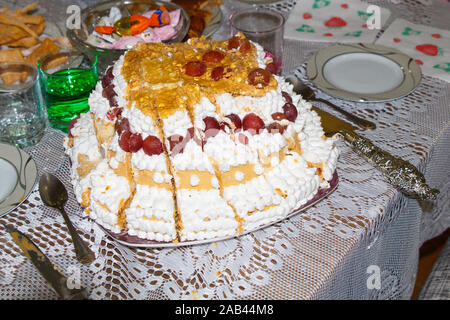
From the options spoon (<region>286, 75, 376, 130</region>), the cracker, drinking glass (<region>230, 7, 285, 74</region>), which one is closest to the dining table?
spoon (<region>286, 75, 376, 130</region>)

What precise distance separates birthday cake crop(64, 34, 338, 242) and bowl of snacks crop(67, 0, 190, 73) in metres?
0.53

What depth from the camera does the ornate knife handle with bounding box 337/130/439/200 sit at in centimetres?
156

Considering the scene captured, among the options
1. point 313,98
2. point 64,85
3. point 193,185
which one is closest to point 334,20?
point 313,98

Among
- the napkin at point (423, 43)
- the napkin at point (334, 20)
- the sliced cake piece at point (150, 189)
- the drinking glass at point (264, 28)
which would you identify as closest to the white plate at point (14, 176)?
the sliced cake piece at point (150, 189)

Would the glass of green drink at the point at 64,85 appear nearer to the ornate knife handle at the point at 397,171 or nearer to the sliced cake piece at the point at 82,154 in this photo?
the sliced cake piece at the point at 82,154

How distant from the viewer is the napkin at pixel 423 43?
2.10 metres

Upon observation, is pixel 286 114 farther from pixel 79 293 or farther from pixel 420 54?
pixel 420 54

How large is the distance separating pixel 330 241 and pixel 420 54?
1.16 m

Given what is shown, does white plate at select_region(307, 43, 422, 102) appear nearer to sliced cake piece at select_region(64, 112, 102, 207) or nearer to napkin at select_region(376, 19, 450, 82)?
napkin at select_region(376, 19, 450, 82)

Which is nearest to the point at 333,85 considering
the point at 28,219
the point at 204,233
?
the point at 204,233

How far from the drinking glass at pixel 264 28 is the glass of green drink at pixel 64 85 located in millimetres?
621

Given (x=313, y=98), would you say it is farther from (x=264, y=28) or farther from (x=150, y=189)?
(x=150, y=189)

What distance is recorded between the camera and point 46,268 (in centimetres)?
137

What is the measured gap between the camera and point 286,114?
1.43m
